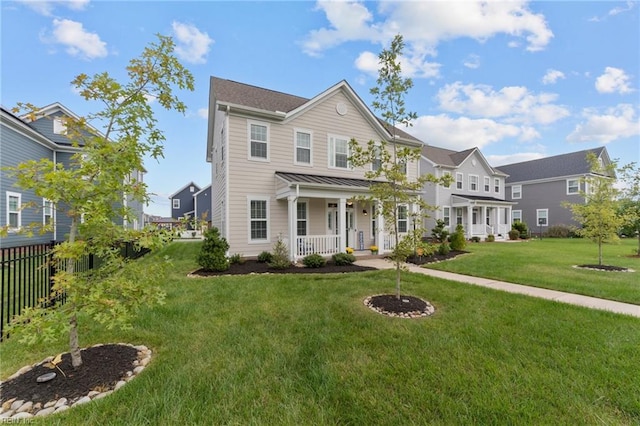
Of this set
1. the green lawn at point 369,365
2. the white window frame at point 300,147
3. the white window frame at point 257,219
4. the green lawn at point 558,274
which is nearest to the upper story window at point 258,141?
the white window frame at point 300,147

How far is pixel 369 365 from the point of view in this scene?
315 cm

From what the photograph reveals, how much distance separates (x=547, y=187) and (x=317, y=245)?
28347mm

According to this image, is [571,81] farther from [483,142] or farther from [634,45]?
[483,142]

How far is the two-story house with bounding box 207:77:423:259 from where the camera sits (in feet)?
35.4

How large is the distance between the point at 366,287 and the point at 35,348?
587 cm

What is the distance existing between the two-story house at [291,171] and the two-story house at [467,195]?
1046 centimetres

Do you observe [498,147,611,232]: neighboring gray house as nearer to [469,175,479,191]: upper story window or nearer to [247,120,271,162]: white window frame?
[469,175,479,191]: upper story window

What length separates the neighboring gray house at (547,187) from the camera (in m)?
25.1

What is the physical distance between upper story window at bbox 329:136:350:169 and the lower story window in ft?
13.2

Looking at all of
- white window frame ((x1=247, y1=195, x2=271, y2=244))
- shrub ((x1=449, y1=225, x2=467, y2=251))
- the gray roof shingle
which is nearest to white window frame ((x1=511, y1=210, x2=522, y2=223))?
the gray roof shingle

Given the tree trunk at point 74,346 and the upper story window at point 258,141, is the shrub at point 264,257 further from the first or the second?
the tree trunk at point 74,346

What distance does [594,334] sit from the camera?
12.8 ft

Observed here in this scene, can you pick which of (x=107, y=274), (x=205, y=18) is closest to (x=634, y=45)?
(x=205, y=18)

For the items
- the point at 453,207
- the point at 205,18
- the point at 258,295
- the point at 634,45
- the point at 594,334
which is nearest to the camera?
the point at 594,334
